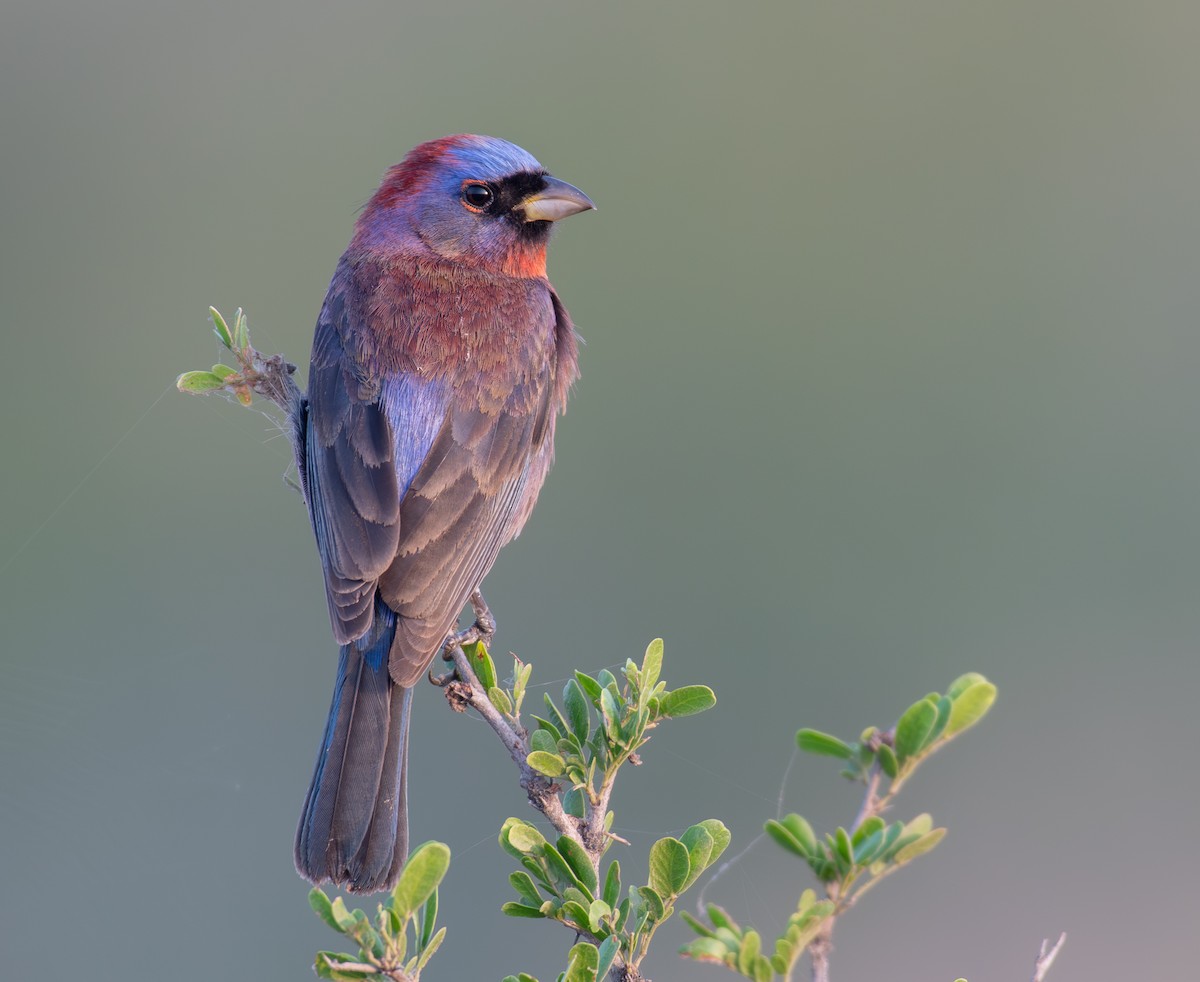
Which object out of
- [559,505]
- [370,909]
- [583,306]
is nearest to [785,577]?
[559,505]

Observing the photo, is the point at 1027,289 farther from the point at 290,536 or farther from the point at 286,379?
the point at 286,379

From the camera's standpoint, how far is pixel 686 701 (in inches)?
93.7

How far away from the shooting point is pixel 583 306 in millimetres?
8156

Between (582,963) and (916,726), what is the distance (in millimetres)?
633

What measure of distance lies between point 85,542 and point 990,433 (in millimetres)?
4883

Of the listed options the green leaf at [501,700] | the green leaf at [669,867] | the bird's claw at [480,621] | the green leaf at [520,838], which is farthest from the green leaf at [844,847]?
the bird's claw at [480,621]

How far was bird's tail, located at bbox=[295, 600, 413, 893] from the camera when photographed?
10.3 feet

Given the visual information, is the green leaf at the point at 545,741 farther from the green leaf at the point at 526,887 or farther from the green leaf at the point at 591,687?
the green leaf at the point at 526,887

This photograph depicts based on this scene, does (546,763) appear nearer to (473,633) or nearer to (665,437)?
(473,633)

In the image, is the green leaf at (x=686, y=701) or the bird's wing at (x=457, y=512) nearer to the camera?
the green leaf at (x=686, y=701)

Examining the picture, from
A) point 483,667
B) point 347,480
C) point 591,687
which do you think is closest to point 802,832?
point 591,687

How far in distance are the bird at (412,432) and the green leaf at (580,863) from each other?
1.03 metres

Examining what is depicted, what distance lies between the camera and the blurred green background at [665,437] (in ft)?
18.1

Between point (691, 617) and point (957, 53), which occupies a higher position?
point (957, 53)
